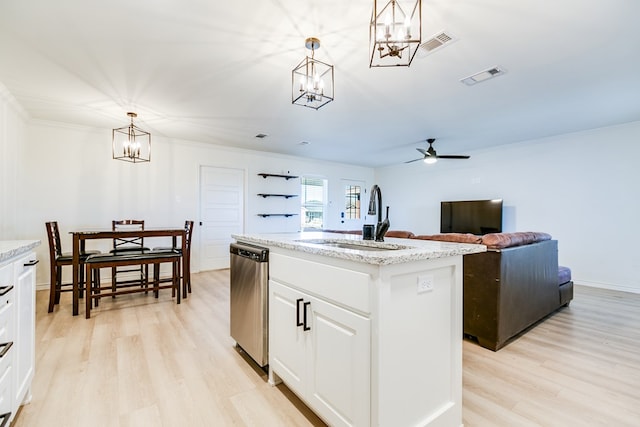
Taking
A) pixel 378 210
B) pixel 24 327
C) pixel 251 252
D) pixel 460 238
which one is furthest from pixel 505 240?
pixel 24 327

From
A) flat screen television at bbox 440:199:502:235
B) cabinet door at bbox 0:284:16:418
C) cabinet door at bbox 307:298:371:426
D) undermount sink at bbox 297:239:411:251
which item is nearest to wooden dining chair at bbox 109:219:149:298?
cabinet door at bbox 0:284:16:418

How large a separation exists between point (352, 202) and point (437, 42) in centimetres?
581

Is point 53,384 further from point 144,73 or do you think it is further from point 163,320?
point 144,73

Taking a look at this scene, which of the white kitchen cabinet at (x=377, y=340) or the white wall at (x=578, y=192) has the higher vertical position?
the white wall at (x=578, y=192)

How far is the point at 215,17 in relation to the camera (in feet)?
6.56

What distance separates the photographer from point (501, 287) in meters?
2.43

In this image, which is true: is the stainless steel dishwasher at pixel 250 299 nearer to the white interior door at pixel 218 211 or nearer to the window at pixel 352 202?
the white interior door at pixel 218 211

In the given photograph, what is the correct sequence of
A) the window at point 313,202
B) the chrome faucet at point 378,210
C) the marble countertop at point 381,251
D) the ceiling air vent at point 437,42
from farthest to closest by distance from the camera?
the window at point 313,202 < the ceiling air vent at point 437,42 < the chrome faucet at point 378,210 < the marble countertop at point 381,251

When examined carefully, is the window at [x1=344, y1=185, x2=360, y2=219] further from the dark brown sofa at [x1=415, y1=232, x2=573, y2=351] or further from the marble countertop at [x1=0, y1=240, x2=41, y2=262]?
the marble countertop at [x1=0, y1=240, x2=41, y2=262]

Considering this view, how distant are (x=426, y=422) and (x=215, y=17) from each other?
2.70 metres

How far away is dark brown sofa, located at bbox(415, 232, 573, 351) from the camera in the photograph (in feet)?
7.97

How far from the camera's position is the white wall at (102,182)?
419cm

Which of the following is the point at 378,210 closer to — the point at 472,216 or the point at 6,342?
the point at 6,342

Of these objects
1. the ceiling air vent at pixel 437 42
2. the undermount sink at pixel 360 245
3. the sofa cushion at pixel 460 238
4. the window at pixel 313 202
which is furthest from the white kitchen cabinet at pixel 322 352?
the window at pixel 313 202
